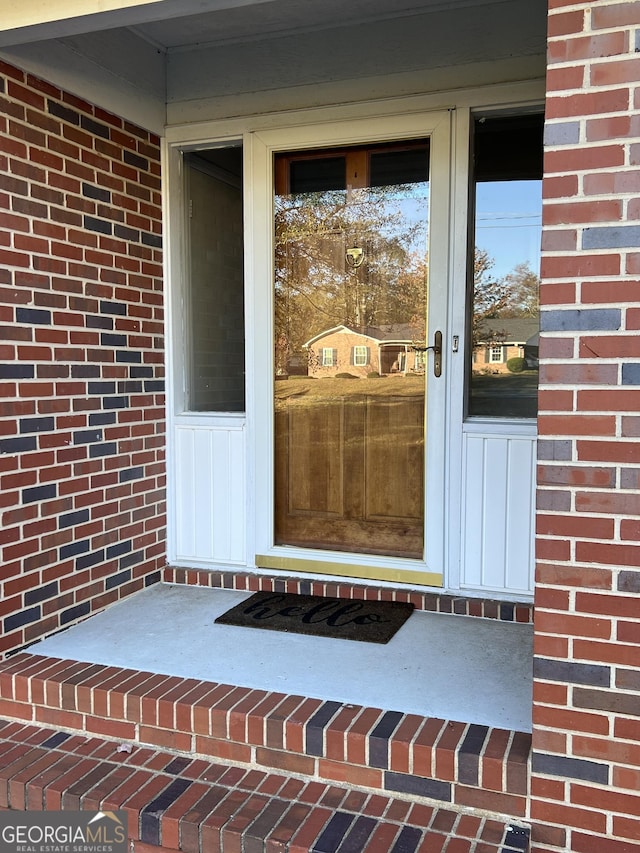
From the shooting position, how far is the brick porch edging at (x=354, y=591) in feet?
10.2

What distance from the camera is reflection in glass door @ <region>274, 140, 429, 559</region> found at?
334 cm

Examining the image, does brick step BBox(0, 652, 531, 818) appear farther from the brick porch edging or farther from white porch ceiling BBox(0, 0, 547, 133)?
white porch ceiling BBox(0, 0, 547, 133)

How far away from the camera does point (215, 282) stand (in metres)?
3.78

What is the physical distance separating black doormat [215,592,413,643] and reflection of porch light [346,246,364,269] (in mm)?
1645

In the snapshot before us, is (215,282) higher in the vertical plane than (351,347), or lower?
higher

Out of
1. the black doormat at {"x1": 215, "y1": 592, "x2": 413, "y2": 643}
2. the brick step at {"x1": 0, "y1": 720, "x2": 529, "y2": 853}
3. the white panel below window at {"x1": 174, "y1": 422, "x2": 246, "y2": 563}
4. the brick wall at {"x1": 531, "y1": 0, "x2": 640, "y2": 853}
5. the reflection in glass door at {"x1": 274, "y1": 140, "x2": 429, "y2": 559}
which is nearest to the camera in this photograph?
the brick wall at {"x1": 531, "y1": 0, "x2": 640, "y2": 853}

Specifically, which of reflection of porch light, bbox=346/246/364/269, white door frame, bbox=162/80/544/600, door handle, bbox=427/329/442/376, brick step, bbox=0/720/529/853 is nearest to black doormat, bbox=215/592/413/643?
white door frame, bbox=162/80/544/600

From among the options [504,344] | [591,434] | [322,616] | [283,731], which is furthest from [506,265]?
[283,731]

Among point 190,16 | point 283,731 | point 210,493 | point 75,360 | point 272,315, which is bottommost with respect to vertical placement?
point 283,731

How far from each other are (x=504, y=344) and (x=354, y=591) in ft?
4.48

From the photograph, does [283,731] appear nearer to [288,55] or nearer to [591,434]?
[591,434]

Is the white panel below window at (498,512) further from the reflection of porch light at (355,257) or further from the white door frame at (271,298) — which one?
the reflection of porch light at (355,257)

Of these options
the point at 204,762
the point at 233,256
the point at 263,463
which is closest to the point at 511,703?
the point at 204,762

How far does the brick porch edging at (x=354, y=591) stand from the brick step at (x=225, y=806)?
3.93 ft
